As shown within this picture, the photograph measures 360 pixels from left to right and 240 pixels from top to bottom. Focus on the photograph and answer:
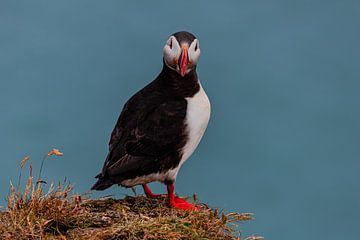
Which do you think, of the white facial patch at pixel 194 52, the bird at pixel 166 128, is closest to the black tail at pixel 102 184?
the bird at pixel 166 128

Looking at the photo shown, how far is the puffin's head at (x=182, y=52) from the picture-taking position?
7.30 m

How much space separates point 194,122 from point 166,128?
317mm

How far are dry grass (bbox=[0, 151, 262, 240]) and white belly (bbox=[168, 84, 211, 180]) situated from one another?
2.41 ft

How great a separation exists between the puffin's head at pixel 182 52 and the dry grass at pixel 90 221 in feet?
4.95

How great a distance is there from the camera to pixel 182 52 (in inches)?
288

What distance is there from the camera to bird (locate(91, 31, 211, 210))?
7422mm

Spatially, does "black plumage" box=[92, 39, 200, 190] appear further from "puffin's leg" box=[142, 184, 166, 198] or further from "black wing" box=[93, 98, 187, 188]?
"puffin's leg" box=[142, 184, 166, 198]

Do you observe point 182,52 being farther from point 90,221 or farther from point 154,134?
point 90,221

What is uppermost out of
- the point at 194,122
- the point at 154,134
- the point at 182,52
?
the point at 182,52

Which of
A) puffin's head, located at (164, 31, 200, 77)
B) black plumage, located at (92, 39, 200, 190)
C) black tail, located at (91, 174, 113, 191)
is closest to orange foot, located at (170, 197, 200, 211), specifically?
black plumage, located at (92, 39, 200, 190)

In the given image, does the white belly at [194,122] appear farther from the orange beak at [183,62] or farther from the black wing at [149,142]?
the orange beak at [183,62]

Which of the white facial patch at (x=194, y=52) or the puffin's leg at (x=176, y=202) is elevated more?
the white facial patch at (x=194, y=52)

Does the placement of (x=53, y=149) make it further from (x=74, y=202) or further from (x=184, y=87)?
(x=184, y=87)

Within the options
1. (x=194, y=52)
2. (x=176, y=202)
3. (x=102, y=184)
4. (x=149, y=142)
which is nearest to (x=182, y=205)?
(x=176, y=202)
